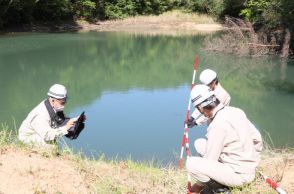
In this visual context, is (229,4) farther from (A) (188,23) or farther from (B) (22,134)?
(B) (22,134)

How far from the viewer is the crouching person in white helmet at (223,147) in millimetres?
3246

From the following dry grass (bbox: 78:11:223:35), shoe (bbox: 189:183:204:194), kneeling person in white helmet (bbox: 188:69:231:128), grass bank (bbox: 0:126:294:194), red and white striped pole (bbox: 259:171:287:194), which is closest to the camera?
red and white striped pole (bbox: 259:171:287:194)

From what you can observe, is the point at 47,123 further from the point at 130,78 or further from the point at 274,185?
the point at 130,78

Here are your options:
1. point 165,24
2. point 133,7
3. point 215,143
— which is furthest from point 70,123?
point 133,7

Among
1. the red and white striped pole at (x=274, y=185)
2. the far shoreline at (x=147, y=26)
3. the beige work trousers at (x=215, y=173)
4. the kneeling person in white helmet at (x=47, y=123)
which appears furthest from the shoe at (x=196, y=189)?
the far shoreline at (x=147, y=26)

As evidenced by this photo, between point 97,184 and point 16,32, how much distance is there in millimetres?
22956

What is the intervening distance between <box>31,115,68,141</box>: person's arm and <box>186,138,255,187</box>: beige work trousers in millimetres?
1601

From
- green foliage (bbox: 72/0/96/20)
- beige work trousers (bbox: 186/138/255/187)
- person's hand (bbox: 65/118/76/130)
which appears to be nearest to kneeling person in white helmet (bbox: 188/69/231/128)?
person's hand (bbox: 65/118/76/130)

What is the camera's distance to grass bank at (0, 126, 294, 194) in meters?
3.49

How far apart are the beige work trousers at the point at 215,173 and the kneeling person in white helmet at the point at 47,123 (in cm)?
A: 163

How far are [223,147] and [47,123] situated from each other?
1963 mm

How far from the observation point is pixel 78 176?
12.3 feet

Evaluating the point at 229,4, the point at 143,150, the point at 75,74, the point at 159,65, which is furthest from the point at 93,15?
the point at 143,150

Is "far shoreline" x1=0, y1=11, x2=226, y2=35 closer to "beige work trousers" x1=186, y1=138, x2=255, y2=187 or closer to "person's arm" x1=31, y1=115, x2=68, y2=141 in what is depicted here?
"person's arm" x1=31, y1=115, x2=68, y2=141
